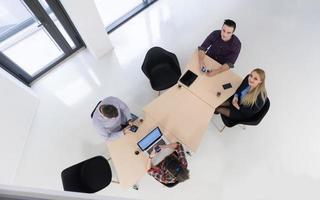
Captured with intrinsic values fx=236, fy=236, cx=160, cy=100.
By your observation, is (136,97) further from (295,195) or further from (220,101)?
(295,195)

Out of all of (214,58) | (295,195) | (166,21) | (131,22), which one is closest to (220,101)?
(214,58)

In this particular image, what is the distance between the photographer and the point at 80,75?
159 inches

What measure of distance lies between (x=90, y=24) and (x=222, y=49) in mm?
1927

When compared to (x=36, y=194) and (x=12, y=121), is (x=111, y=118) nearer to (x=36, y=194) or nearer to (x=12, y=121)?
(x=12, y=121)

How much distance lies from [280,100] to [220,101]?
134 centimetres

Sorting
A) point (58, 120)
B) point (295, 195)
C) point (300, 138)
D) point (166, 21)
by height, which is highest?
point (166, 21)

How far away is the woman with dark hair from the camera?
2594 mm

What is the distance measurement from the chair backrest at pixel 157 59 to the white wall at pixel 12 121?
1881 millimetres

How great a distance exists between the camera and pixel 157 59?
339 cm

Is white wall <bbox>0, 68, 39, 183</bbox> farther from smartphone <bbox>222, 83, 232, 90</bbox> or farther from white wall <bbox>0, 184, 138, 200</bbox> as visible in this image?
smartphone <bbox>222, 83, 232, 90</bbox>

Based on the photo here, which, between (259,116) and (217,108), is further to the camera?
(217,108)

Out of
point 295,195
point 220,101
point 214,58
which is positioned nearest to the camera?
point 220,101

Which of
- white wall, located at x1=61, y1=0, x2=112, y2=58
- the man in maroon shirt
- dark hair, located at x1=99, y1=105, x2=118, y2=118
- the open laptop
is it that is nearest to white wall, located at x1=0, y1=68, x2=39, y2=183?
white wall, located at x1=61, y1=0, x2=112, y2=58

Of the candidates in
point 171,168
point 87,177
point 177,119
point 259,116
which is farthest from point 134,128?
point 259,116
